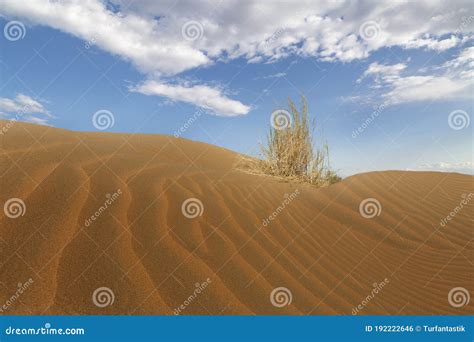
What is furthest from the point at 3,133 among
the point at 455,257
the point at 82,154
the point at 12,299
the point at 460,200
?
the point at 460,200

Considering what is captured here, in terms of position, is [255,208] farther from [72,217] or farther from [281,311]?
[72,217]

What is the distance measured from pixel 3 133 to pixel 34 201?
270 centimetres

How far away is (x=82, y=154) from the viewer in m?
3.78
